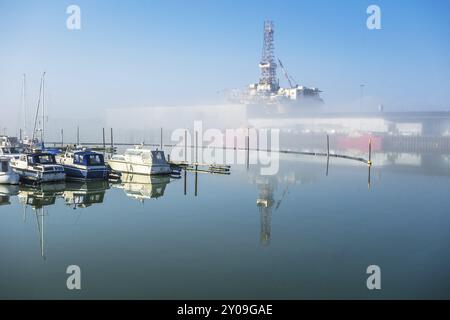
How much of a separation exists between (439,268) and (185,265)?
28.2ft

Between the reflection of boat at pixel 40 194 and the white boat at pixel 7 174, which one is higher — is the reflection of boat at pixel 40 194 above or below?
below

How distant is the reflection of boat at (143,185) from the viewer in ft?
95.3

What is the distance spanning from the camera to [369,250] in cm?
1655

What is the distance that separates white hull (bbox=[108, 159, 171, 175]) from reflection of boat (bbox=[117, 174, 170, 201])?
0.44 m

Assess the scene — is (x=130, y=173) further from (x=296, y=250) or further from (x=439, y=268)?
(x=439, y=268)

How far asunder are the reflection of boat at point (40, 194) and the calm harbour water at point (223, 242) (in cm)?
11

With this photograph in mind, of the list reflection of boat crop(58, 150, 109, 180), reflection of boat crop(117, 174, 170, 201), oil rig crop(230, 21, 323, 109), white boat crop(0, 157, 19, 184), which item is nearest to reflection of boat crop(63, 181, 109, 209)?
reflection of boat crop(58, 150, 109, 180)

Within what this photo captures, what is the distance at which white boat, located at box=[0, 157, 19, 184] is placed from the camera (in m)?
29.6

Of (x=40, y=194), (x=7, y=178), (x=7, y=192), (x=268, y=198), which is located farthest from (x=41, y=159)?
(x=268, y=198)

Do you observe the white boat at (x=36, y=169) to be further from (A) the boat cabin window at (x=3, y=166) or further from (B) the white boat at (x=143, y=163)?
(B) the white boat at (x=143, y=163)

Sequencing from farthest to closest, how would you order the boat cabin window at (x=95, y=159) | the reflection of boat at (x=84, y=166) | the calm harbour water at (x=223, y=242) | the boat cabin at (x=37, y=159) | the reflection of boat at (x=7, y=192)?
1. the boat cabin window at (x=95, y=159)
2. the reflection of boat at (x=84, y=166)
3. the boat cabin at (x=37, y=159)
4. the reflection of boat at (x=7, y=192)
5. the calm harbour water at (x=223, y=242)

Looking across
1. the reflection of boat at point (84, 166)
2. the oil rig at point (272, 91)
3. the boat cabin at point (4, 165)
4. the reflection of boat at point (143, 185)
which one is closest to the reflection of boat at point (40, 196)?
the boat cabin at point (4, 165)
